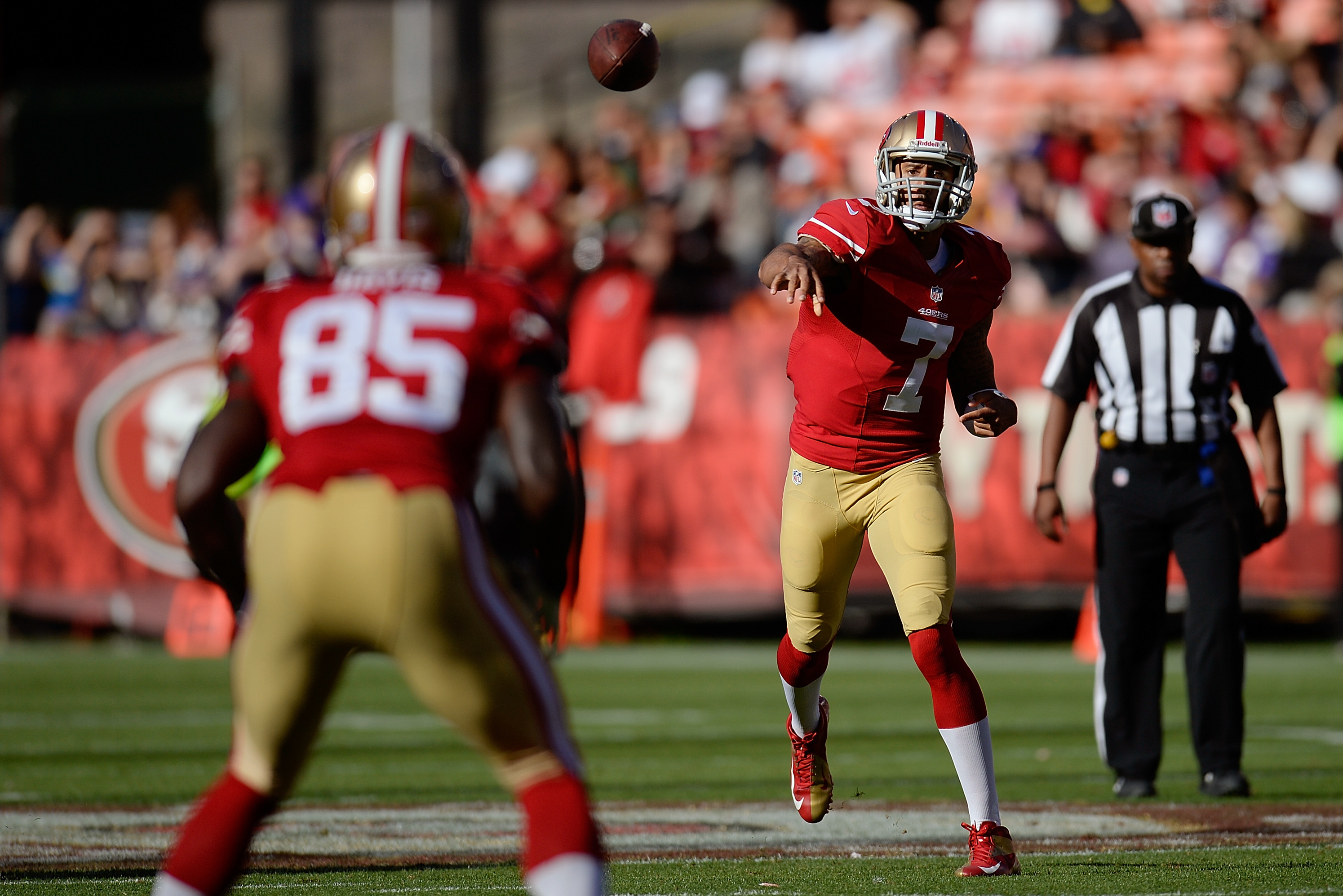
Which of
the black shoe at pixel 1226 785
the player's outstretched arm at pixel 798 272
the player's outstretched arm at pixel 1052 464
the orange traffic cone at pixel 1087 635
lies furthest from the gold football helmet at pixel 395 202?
Answer: the orange traffic cone at pixel 1087 635

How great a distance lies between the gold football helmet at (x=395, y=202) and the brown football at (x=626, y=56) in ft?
8.16

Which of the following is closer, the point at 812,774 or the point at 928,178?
the point at 928,178

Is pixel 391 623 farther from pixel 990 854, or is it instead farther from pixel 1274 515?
pixel 1274 515

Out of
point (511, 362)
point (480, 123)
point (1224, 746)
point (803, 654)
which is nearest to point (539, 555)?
point (511, 362)

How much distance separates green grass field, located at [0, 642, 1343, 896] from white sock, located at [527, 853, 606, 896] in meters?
1.57

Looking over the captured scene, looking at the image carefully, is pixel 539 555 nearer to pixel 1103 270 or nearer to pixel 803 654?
pixel 803 654

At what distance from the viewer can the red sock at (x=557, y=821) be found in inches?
130

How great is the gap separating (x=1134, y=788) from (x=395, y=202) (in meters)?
4.08

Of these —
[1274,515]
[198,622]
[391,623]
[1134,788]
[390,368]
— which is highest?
[390,368]

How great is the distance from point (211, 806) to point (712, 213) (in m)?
12.4

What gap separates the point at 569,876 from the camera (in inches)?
128

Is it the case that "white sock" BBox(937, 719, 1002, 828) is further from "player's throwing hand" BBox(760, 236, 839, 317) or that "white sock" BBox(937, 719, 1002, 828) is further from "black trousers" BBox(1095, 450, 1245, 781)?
"black trousers" BBox(1095, 450, 1245, 781)

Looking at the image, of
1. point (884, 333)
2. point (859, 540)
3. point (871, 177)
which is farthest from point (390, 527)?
point (871, 177)

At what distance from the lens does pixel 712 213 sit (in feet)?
51.2
